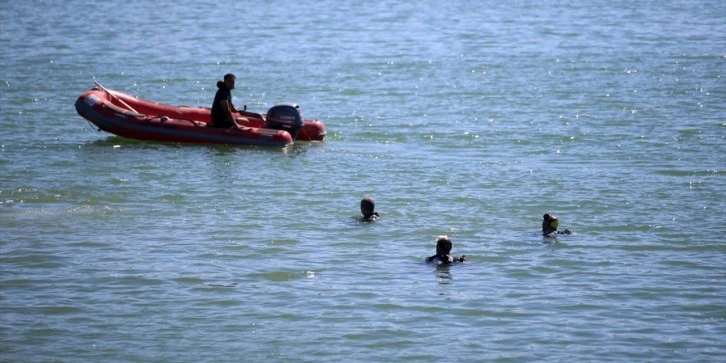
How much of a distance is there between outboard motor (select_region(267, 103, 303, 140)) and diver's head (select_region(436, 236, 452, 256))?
7.93 meters

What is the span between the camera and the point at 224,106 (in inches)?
847

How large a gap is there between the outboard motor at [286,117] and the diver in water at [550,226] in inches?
280

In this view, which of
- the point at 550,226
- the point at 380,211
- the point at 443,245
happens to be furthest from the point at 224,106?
the point at 443,245

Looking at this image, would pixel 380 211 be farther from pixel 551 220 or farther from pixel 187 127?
pixel 187 127

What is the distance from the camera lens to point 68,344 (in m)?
12.3

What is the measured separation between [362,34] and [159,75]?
1039 centimetres

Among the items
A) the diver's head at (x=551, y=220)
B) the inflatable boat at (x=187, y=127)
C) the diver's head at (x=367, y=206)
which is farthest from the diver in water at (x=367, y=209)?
the inflatable boat at (x=187, y=127)

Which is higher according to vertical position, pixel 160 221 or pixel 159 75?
pixel 159 75

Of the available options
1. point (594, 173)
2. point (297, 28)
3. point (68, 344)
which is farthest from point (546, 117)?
point (297, 28)

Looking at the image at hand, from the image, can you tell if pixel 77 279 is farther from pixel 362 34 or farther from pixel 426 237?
pixel 362 34

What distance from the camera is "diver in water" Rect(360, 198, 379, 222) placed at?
16.4 metres

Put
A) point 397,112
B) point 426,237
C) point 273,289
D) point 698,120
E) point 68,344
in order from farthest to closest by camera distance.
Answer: point 397,112
point 698,120
point 426,237
point 273,289
point 68,344

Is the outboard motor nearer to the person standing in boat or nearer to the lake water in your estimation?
the lake water

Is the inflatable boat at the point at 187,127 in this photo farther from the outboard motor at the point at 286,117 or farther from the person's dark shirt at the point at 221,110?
the person's dark shirt at the point at 221,110
